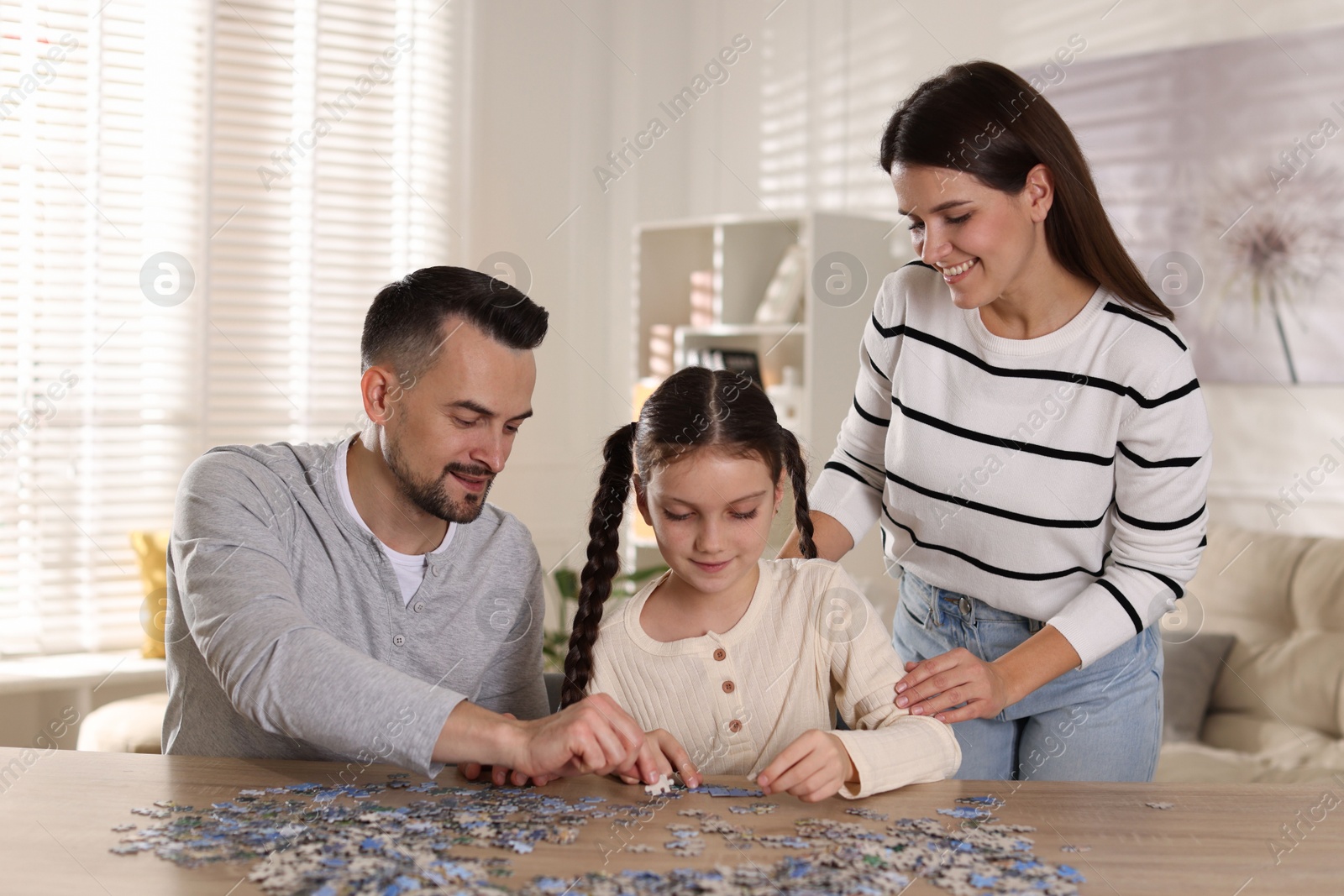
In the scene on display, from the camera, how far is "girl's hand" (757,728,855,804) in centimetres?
170

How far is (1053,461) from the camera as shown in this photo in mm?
2154

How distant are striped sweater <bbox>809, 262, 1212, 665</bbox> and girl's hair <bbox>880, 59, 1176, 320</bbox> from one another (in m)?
0.07

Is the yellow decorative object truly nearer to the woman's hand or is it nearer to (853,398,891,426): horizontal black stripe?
(853,398,891,426): horizontal black stripe

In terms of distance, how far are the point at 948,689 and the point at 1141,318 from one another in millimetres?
784

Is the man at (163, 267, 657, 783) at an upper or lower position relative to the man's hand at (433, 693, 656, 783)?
upper

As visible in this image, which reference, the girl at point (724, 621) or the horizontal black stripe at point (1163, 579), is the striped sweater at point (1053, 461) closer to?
the horizontal black stripe at point (1163, 579)

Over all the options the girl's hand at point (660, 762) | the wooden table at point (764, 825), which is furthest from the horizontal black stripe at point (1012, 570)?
the girl's hand at point (660, 762)

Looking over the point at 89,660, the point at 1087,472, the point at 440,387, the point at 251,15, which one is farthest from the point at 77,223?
the point at 1087,472

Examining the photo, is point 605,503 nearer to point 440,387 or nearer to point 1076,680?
point 440,387

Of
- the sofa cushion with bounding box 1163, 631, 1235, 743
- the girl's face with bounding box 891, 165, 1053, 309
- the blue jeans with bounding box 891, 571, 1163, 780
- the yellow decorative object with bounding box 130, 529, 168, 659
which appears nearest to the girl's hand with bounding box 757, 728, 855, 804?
the blue jeans with bounding box 891, 571, 1163, 780

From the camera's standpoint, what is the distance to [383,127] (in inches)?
238

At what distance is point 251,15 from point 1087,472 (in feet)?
16.4

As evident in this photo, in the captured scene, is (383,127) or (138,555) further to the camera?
(383,127)

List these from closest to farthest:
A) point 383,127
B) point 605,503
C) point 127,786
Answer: point 127,786, point 605,503, point 383,127
